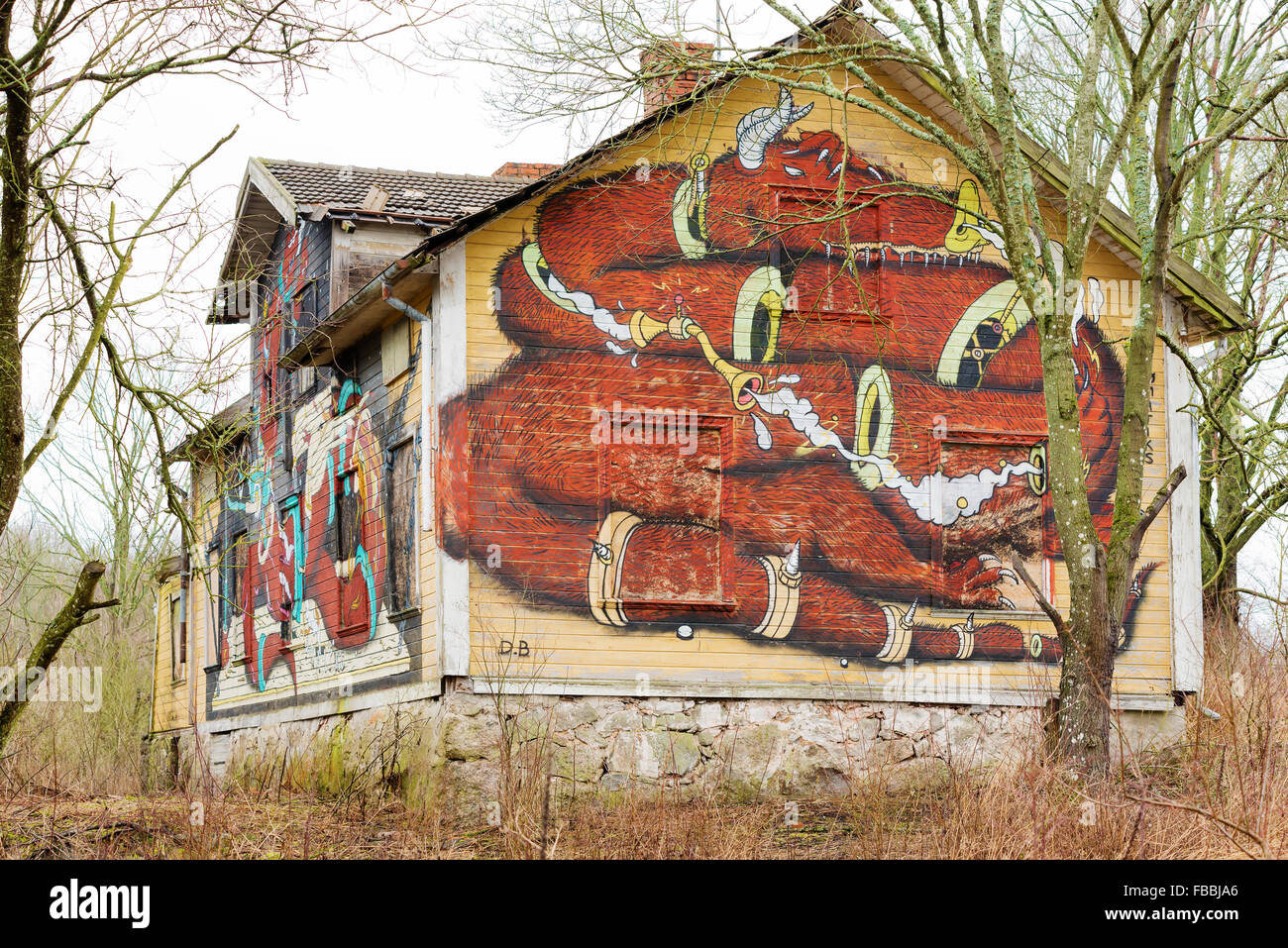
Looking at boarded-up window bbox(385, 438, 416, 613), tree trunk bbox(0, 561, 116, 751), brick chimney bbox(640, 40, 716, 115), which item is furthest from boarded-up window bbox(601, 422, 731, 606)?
tree trunk bbox(0, 561, 116, 751)

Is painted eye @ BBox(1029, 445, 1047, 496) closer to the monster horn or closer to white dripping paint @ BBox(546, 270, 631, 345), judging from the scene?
the monster horn

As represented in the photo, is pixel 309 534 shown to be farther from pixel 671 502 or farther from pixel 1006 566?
pixel 1006 566

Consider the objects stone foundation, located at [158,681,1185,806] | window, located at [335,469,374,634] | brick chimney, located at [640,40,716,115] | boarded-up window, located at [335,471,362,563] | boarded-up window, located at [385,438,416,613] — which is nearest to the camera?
stone foundation, located at [158,681,1185,806]

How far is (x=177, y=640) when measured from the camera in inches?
985

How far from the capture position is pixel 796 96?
50.0ft

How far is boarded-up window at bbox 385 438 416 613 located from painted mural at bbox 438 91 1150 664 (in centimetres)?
98

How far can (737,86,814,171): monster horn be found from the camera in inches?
593

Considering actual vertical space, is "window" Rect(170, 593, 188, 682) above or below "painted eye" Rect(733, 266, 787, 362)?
below

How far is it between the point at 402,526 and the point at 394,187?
237 inches

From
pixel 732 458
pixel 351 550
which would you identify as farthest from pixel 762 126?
pixel 351 550

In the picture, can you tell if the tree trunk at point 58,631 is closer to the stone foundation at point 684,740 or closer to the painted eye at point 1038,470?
the stone foundation at point 684,740

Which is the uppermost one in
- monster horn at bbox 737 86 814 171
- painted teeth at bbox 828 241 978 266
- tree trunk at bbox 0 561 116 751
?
monster horn at bbox 737 86 814 171

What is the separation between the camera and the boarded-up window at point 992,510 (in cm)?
1499

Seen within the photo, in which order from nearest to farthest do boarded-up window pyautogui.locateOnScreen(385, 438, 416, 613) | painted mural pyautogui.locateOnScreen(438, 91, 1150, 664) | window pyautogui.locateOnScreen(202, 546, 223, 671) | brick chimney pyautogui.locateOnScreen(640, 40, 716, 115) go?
brick chimney pyautogui.locateOnScreen(640, 40, 716, 115), painted mural pyautogui.locateOnScreen(438, 91, 1150, 664), boarded-up window pyautogui.locateOnScreen(385, 438, 416, 613), window pyautogui.locateOnScreen(202, 546, 223, 671)
